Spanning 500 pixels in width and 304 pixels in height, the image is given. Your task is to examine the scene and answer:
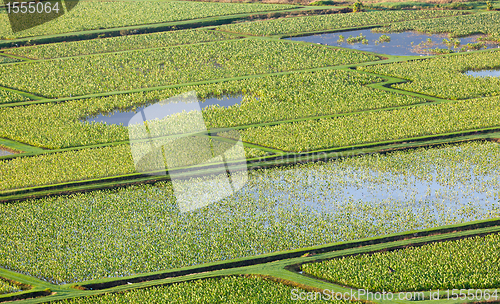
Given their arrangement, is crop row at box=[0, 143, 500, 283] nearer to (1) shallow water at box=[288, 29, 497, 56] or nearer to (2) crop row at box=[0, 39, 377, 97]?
(2) crop row at box=[0, 39, 377, 97]

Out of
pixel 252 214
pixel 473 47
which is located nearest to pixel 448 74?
pixel 473 47

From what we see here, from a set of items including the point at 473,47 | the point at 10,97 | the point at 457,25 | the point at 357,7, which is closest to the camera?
the point at 10,97

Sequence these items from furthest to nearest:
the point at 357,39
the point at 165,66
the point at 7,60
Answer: the point at 357,39 → the point at 7,60 → the point at 165,66

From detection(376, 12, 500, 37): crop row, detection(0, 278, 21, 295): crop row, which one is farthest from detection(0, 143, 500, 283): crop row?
detection(376, 12, 500, 37): crop row

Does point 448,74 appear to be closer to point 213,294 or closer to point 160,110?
point 160,110

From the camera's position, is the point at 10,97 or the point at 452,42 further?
the point at 452,42

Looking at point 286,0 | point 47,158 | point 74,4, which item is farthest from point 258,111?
point 74,4

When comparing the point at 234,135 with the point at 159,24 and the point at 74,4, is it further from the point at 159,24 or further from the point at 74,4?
the point at 74,4
